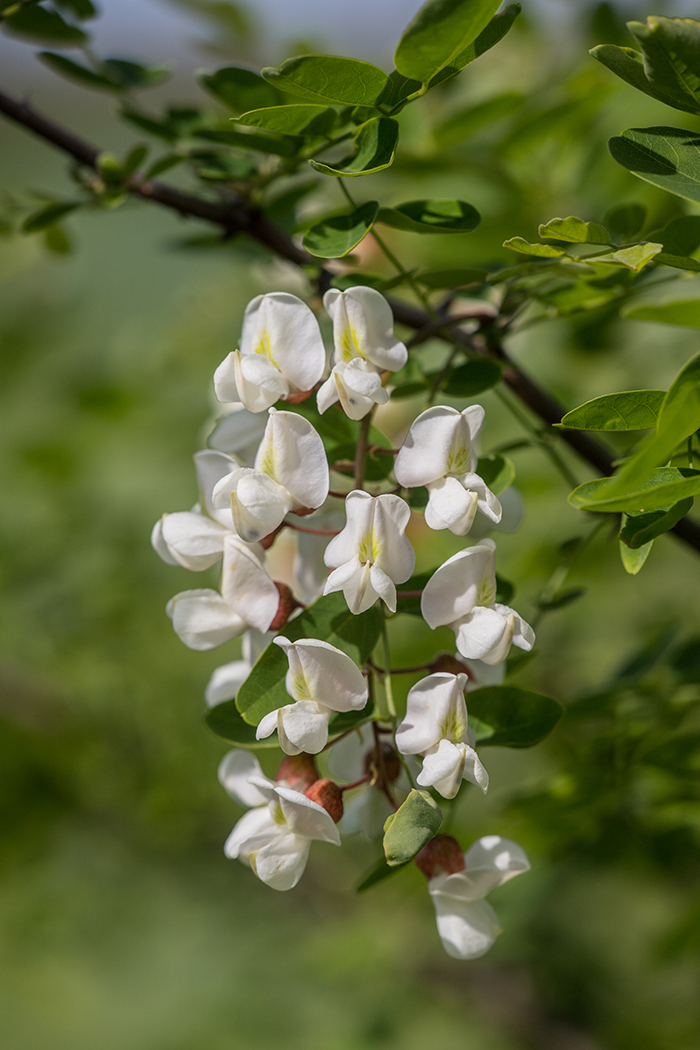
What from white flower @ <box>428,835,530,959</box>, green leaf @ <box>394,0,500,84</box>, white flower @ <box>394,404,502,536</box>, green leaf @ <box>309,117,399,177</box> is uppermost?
green leaf @ <box>394,0,500,84</box>

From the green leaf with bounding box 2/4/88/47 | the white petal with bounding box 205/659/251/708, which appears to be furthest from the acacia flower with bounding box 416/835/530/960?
the green leaf with bounding box 2/4/88/47

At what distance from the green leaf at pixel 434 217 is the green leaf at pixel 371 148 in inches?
1.2

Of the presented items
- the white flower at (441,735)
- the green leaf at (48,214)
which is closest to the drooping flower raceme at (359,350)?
the white flower at (441,735)

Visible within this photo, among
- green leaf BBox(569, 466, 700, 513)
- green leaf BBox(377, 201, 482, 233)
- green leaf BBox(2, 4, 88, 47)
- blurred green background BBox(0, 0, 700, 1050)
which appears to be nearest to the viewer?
green leaf BBox(569, 466, 700, 513)

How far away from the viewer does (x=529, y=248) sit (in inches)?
12.1

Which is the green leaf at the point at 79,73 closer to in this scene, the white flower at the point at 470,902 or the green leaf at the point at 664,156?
the green leaf at the point at 664,156

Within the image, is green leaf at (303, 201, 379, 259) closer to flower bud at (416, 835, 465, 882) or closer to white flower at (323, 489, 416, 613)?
white flower at (323, 489, 416, 613)

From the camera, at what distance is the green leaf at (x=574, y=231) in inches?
11.6

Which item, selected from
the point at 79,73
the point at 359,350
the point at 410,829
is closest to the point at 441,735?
the point at 410,829

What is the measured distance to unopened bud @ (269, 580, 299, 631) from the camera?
35 cm

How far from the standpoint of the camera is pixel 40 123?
0.45 metres

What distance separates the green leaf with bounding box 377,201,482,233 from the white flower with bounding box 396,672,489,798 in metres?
0.18

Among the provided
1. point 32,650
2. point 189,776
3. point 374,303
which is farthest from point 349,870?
point 374,303

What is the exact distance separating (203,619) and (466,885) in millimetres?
147
